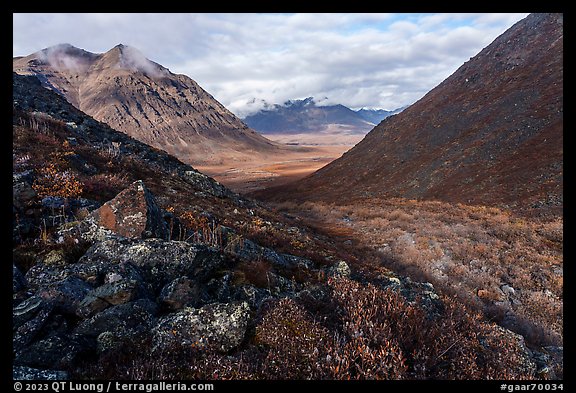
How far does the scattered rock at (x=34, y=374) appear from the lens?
3.71m

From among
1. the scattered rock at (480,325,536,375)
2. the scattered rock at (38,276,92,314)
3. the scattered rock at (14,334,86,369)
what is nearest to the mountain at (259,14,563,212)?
the scattered rock at (480,325,536,375)

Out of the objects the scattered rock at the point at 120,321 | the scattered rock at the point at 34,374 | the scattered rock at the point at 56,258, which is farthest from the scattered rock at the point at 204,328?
the scattered rock at the point at 56,258

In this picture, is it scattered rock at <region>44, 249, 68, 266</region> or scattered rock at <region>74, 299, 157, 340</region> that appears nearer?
scattered rock at <region>74, 299, 157, 340</region>

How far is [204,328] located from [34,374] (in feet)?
6.83

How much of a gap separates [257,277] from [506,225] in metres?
22.9

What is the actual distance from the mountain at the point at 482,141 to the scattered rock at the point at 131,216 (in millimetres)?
31410

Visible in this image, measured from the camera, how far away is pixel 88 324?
4.54 m

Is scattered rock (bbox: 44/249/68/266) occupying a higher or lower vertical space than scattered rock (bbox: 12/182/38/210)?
lower

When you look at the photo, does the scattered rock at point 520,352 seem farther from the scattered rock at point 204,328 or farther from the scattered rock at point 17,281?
the scattered rock at point 17,281

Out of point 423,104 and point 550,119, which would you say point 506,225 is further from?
point 423,104

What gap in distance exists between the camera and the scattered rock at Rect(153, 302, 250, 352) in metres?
4.54

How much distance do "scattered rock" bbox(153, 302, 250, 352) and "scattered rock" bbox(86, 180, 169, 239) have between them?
3114mm

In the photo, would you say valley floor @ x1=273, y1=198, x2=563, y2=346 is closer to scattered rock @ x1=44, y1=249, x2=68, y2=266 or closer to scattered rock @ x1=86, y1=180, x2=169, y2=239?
scattered rock @ x1=86, y1=180, x2=169, y2=239

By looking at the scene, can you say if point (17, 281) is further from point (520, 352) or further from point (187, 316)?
point (520, 352)
